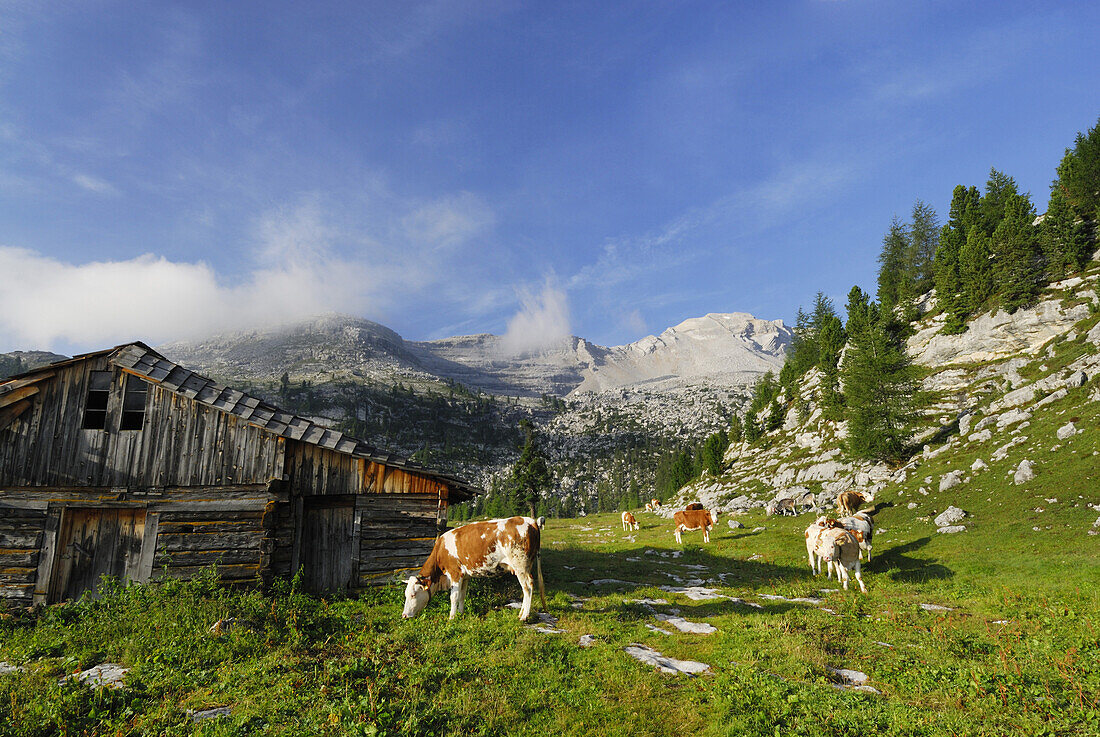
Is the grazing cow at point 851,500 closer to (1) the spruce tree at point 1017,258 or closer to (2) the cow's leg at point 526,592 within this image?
(2) the cow's leg at point 526,592

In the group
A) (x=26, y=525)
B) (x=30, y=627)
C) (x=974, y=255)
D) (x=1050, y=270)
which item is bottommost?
(x=30, y=627)

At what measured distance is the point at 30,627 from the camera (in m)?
12.5

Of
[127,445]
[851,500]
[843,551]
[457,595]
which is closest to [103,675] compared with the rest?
[457,595]

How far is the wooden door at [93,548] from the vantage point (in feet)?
45.5

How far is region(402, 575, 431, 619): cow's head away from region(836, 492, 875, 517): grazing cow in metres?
→ 29.6

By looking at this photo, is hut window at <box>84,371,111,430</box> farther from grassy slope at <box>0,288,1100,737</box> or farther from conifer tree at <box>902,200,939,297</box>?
conifer tree at <box>902,200,939,297</box>

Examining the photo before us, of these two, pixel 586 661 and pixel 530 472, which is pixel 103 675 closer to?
pixel 586 661

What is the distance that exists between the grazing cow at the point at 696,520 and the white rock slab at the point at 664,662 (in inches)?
806

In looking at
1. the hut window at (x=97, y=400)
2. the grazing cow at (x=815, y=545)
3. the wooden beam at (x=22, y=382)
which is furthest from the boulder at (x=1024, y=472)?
the wooden beam at (x=22, y=382)

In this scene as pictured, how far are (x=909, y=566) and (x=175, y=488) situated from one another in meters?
27.9

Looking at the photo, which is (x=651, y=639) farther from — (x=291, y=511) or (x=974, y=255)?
(x=974, y=255)

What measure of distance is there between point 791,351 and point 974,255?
5318 centimetres

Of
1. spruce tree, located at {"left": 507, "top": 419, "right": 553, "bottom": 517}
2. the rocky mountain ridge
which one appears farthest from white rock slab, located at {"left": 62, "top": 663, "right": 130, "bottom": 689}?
spruce tree, located at {"left": 507, "top": 419, "right": 553, "bottom": 517}

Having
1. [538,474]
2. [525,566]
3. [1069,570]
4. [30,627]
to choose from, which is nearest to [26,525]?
[30,627]
